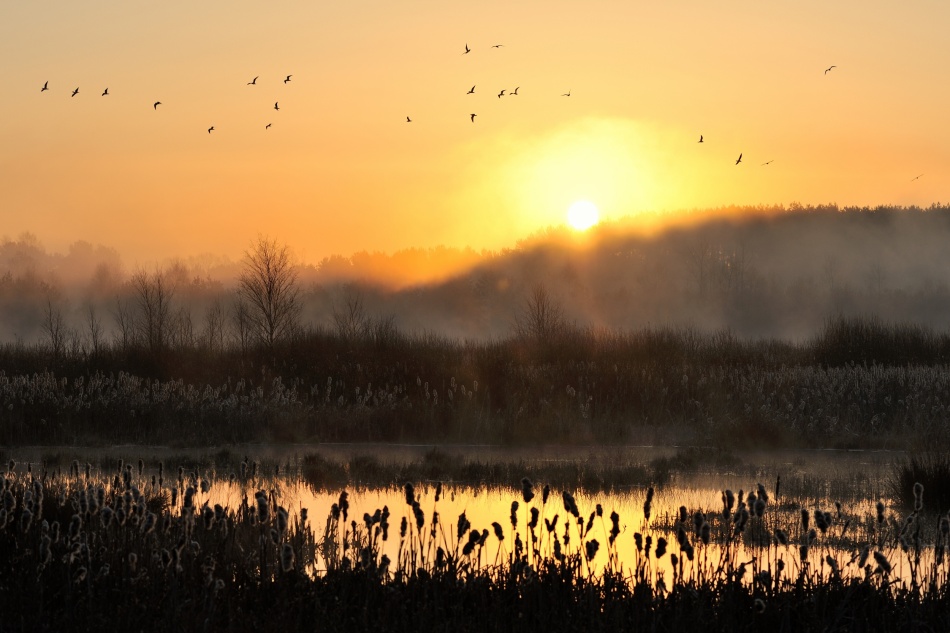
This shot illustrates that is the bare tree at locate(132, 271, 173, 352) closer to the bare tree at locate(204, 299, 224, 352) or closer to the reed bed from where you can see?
the bare tree at locate(204, 299, 224, 352)

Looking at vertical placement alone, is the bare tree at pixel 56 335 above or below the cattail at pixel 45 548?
above

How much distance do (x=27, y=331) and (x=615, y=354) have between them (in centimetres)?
10438

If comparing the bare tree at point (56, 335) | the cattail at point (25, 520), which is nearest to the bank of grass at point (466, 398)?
the bare tree at point (56, 335)

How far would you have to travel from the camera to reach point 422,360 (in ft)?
88.1

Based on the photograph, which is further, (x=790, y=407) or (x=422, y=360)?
(x=422, y=360)

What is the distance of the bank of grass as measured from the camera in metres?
21.6

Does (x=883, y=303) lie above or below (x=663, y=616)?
above

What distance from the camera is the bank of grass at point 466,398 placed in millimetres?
21578

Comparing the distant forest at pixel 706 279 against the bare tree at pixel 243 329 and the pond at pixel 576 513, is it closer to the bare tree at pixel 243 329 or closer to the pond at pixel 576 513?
the bare tree at pixel 243 329

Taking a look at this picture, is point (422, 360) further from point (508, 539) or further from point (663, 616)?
point (663, 616)

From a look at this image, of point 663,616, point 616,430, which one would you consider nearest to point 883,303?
point 616,430

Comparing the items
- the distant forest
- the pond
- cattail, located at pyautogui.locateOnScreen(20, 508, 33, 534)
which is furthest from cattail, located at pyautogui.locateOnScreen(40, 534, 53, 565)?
the distant forest

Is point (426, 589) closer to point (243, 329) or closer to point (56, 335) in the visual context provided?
point (56, 335)

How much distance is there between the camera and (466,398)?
23797mm
